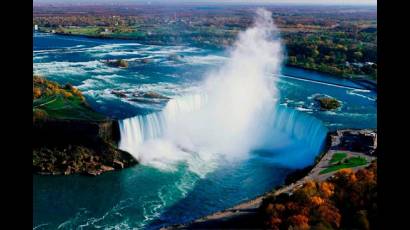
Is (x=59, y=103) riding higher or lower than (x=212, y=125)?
higher

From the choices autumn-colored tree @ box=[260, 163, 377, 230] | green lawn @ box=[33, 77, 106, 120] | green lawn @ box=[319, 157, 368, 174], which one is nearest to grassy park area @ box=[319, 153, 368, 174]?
green lawn @ box=[319, 157, 368, 174]

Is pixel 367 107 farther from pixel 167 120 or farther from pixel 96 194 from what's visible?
pixel 96 194

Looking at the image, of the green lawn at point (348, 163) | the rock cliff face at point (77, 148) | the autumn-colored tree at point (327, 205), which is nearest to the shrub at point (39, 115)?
the rock cliff face at point (77, 148)

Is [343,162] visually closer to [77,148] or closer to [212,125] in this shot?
[212,125]

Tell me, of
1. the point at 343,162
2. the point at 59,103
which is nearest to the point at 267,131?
the point at 343,162

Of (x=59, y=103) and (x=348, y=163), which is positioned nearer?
(x=348, y=163)
